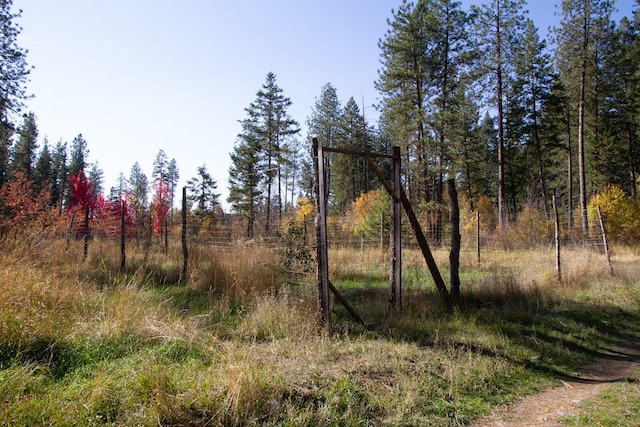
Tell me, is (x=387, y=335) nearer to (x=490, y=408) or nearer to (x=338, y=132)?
(x=490, y=408)

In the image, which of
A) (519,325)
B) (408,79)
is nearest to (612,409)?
(519,325)

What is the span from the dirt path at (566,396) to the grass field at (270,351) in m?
0.14

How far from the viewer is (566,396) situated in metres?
3.88

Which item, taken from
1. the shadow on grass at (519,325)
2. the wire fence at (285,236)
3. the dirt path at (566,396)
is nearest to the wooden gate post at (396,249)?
the shadow on grass at (519,325)

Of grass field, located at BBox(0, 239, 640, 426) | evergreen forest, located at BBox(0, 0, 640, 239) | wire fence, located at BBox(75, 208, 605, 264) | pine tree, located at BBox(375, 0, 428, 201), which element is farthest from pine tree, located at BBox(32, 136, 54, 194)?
grass field, located at BBox(0, 239, 640, 426)

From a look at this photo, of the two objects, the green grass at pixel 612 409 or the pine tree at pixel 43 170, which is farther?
the pine tree at pixel 43 170

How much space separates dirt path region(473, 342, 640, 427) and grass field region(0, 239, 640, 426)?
0.14 meters

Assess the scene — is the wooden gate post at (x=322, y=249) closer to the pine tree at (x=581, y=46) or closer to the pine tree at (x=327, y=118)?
the pine tree at (x=581, y=46)

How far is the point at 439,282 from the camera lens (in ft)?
23.0

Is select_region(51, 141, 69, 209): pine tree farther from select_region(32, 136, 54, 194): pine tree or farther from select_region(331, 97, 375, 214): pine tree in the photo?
select_region(331, 97, 375, 214): pine tree

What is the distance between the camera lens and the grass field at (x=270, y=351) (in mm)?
2926

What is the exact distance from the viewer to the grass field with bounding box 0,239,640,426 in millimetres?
2926

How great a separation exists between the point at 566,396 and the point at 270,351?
3209mm

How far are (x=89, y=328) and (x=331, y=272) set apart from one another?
7361 mm
